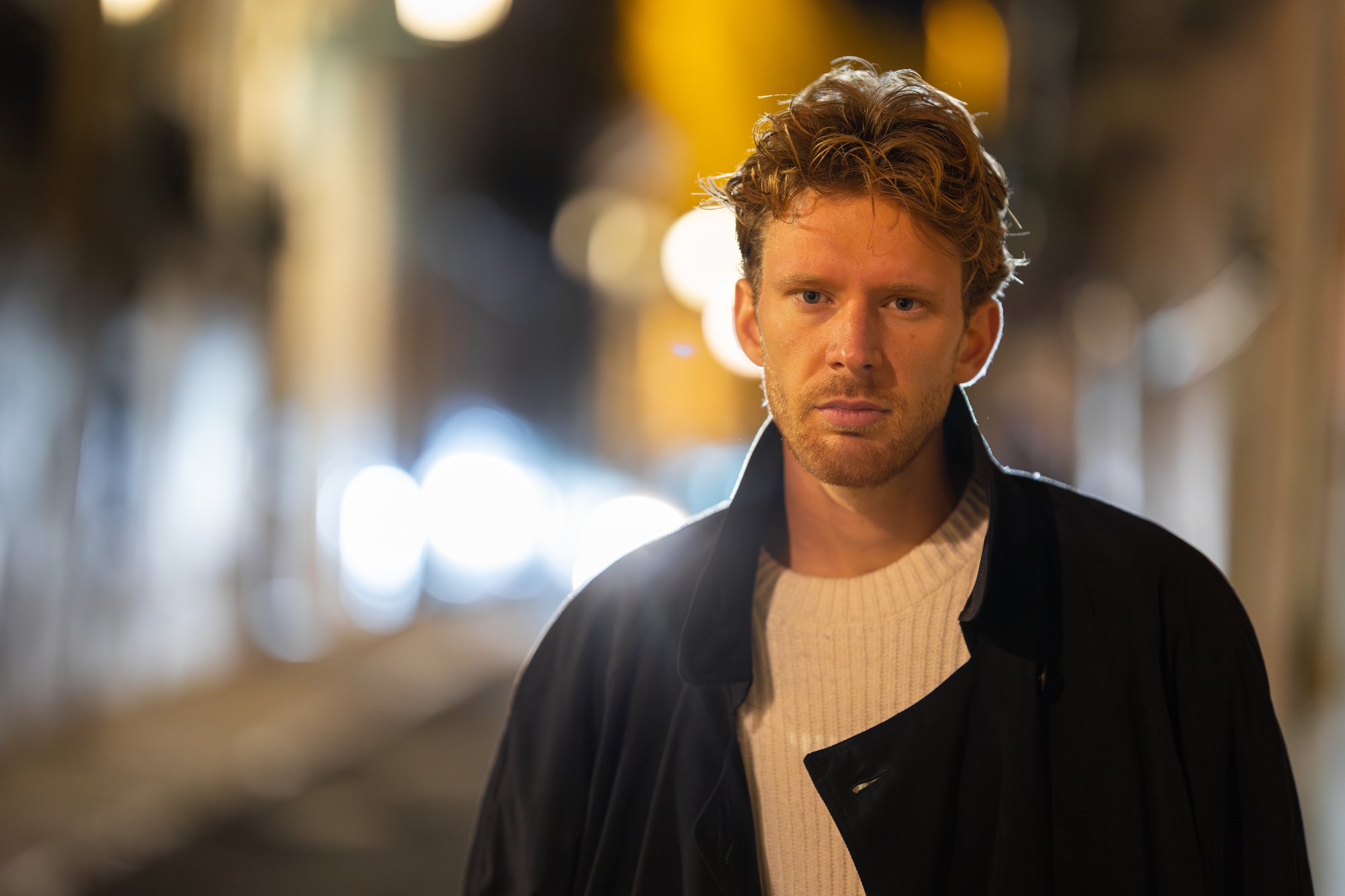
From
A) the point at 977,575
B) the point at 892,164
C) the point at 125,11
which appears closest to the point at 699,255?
the point at 125,11

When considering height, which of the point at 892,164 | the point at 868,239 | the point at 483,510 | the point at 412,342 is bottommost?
the point at 483,510

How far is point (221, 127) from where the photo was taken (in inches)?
366

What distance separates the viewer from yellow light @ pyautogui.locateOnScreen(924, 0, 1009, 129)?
11.0m

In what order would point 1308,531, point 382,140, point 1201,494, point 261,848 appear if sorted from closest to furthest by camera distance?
1. point 1308,531
2. point 261,848
3. point 1201,494
4. point 382,140

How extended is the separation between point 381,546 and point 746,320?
12.6 meters

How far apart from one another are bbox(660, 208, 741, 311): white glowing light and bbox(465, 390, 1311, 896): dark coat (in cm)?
615

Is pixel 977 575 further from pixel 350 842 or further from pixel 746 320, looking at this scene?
pixel 350 842

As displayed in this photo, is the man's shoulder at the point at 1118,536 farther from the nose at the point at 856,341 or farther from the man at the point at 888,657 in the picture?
the nose at the point at 856,341

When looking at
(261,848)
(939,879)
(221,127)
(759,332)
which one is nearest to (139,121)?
(221,127)

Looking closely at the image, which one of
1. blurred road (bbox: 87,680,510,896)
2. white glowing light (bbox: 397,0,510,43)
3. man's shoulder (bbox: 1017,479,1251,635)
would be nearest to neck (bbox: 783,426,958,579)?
man's shoulder (bbox: 1017,479,1251,635)

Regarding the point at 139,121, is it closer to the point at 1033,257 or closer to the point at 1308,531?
the point at 1308,531

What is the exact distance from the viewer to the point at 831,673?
67.2 inches

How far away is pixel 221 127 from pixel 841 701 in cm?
937

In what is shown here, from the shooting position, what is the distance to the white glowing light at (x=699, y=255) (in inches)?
326
